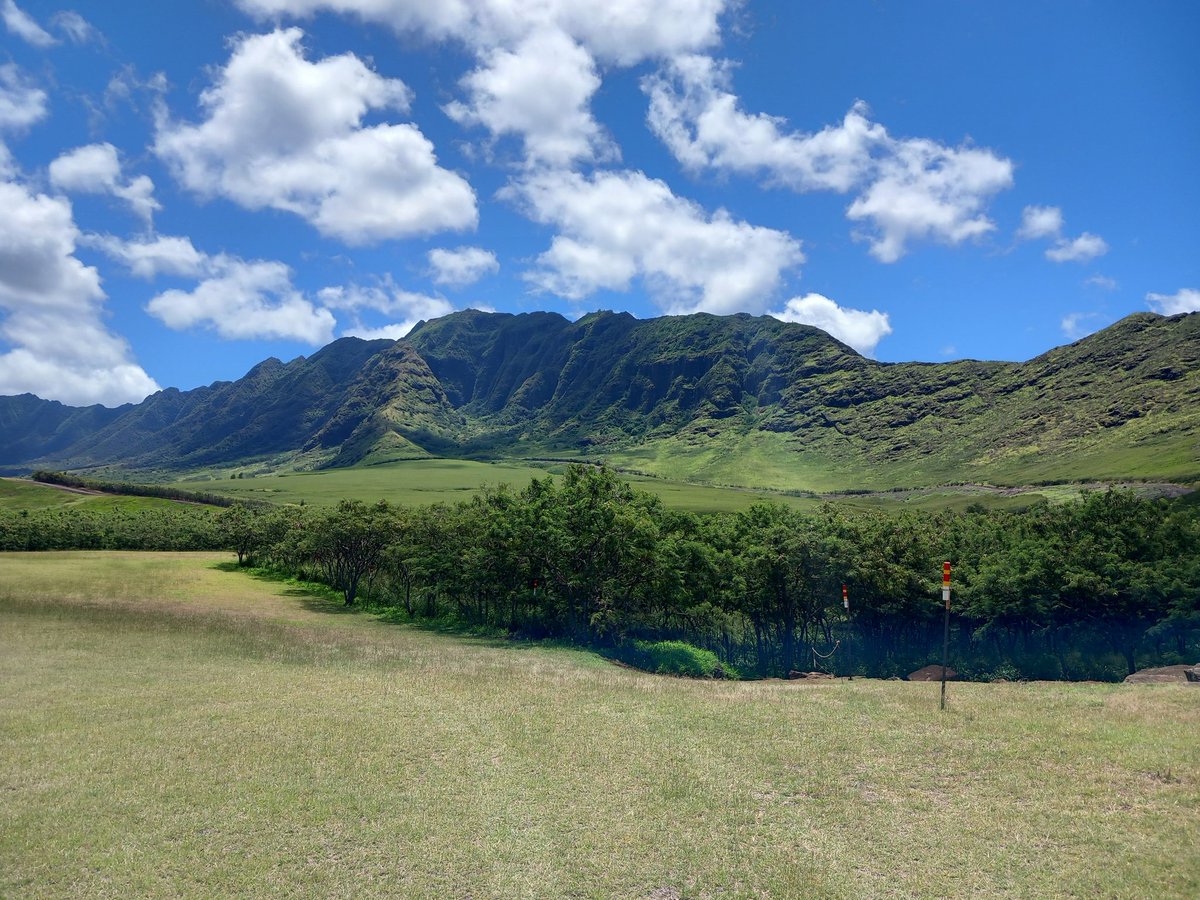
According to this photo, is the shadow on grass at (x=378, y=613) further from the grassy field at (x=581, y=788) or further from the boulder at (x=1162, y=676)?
the boulder at (x=1162, y=676)

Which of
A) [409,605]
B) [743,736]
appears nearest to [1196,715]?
[743,736]

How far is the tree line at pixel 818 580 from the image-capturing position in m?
50.3

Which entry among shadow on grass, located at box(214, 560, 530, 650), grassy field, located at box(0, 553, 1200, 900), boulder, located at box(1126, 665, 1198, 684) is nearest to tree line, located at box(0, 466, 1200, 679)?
shadow on grass, located at box(214, 560, 530, 650)

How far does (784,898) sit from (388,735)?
14.1 metres

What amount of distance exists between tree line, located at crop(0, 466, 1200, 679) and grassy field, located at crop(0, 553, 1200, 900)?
2384 centimetres

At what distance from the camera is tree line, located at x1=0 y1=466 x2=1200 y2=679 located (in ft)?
165

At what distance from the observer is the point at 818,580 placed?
58.3m

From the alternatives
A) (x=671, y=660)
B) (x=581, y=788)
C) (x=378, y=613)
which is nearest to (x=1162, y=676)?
(x=671, y=660)

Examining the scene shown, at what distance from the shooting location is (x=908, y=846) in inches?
543

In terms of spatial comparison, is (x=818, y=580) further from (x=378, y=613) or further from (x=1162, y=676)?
(x=378, y=613)

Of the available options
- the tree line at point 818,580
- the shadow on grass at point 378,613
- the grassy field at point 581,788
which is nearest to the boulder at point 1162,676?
the grassy field at point 581,788

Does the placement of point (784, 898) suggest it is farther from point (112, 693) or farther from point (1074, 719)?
point (112, 693)

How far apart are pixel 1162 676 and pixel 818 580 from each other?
26.9 meters

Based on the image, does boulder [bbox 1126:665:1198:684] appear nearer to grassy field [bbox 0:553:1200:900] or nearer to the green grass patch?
grassy field [bbox 0:553:1200:900]
